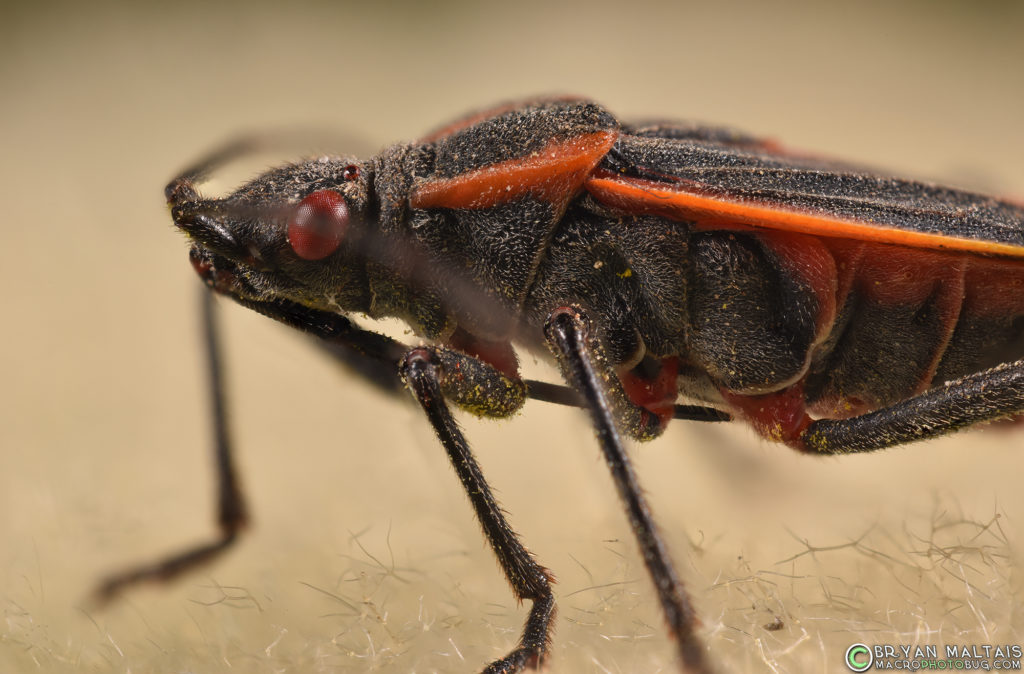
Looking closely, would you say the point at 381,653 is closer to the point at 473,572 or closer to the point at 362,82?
the point at 473,572

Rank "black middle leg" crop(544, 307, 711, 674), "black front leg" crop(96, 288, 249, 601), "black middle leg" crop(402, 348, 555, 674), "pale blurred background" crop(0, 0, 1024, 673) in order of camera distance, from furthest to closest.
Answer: "black front leg" crop(96, 288, 249, 601)
"pale blurred background" crop(0, 0, 1024, 673)
"black middle leg" crop(402, 348, 555, 674)
"black middle leg" crop(544, 307, 711, 674)

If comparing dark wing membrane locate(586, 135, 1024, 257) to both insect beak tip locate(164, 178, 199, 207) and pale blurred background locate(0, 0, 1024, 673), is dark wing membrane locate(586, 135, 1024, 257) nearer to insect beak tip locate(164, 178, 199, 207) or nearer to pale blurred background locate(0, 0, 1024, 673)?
pale blurred background locate(0, 0, 1024, 673)

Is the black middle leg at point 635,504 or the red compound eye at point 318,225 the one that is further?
the red compound eye at point 318,225

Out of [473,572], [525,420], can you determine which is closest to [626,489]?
[473,572]

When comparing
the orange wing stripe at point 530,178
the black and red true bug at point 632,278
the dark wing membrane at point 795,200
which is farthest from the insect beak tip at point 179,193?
the dark wing membrane at point 795,200

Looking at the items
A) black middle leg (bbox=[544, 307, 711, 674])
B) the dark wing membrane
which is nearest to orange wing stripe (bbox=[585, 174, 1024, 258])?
the dark wing membrane

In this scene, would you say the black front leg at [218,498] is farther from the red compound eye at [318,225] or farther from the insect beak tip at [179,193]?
the red compound eye at [318,225]

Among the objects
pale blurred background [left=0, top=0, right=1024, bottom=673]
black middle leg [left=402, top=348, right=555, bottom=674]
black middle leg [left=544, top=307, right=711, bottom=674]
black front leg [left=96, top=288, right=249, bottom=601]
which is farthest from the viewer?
black front leg [left=96, top=288, right=249, bottom=601]
